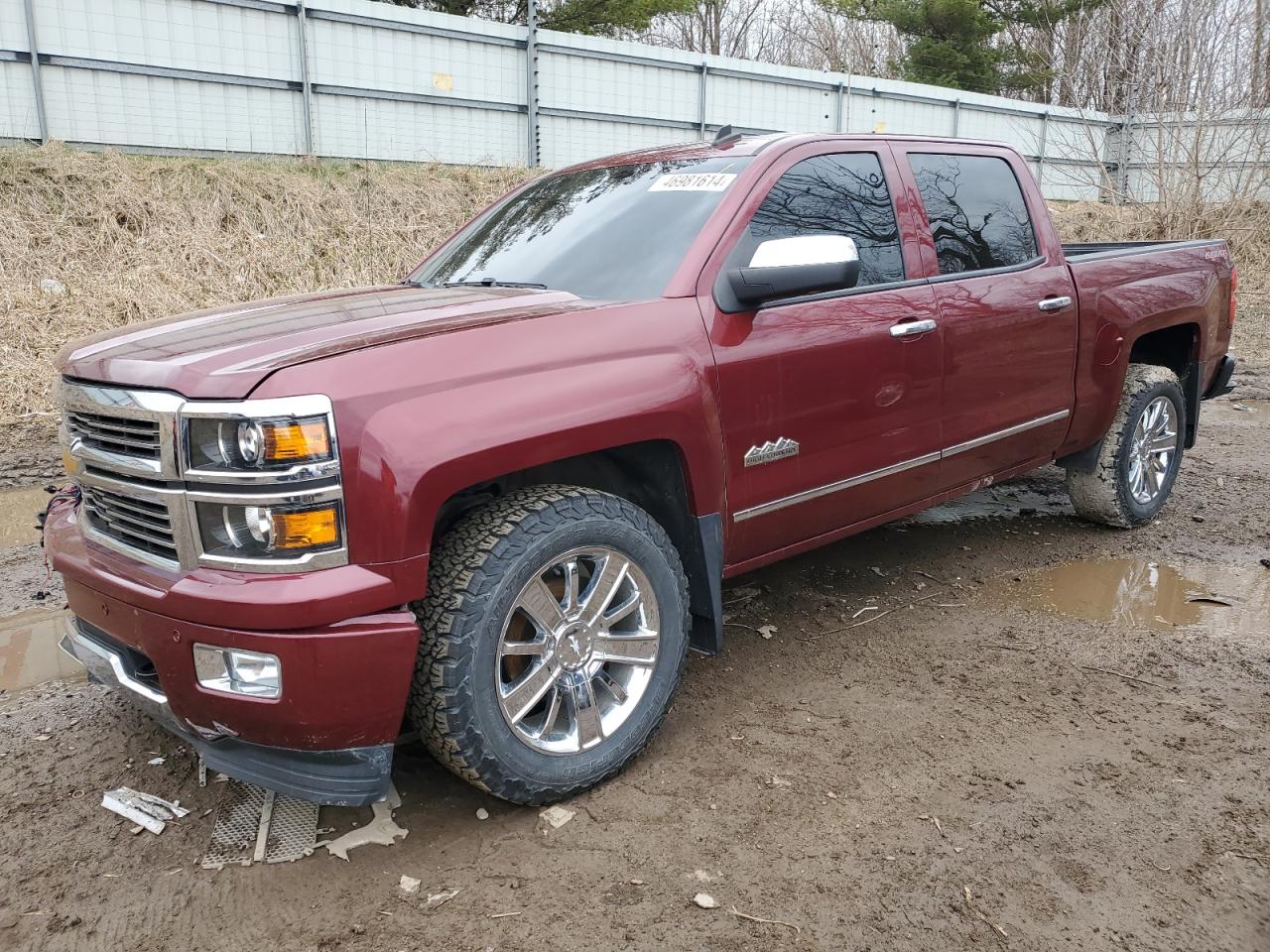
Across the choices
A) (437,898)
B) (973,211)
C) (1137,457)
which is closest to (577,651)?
(437,898)

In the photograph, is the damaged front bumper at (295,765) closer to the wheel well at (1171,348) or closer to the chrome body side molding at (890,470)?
the chrome body side molding at (890,470)

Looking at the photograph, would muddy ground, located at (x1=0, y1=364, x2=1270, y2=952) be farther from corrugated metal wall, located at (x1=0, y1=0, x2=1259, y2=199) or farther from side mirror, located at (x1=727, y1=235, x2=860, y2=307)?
corrugated metal wall, located at (x1=0, y1=0, x2=1259, y2=199)

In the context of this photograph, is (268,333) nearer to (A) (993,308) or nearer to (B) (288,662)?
(B) (288,662)

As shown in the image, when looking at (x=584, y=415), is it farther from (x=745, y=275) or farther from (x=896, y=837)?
(x=896, y=837)

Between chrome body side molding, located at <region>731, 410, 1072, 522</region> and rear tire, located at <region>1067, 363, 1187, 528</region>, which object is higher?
chrome body side molding, located at <region>731, 410, 1072, 522</region>

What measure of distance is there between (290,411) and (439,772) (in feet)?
4.34

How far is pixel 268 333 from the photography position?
8.72 feet

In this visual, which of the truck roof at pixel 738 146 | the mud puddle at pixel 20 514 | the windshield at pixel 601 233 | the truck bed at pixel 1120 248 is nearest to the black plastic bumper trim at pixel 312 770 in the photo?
the windshield at pixel 601 233

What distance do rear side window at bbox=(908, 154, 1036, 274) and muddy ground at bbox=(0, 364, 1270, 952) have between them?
152 cm

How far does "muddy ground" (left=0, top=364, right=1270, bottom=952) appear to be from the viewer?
234 cm

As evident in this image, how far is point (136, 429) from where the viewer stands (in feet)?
8.09

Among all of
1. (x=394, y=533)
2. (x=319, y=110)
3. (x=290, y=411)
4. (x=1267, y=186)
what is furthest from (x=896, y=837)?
(x=1267, y=186)

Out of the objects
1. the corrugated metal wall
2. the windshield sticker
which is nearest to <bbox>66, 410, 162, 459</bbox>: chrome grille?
the windshield sticker

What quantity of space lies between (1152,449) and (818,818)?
11.8ft
